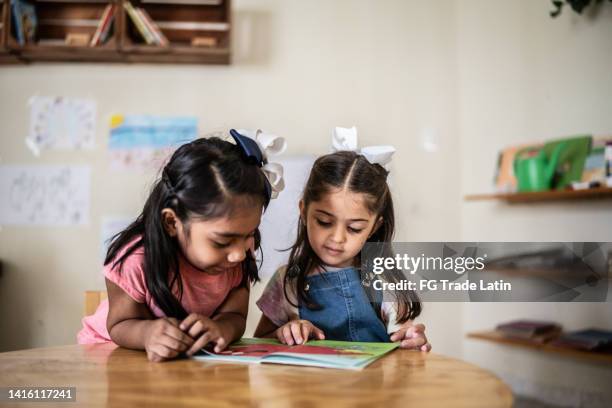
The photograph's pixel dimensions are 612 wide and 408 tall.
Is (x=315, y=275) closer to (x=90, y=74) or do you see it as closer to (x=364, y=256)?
(x=364, y=256)

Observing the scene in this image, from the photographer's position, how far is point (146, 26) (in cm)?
244

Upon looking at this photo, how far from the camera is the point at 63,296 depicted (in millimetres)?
2562

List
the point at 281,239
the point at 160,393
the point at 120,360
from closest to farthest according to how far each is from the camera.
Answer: the point at 160,393, the point at 120,360, the point at 281,239

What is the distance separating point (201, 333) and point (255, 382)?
24 cm

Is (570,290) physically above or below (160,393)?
below

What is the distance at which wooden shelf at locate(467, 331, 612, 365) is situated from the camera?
6.47 ft

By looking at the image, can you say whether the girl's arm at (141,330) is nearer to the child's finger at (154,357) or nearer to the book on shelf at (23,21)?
the child's finger at (154,357)

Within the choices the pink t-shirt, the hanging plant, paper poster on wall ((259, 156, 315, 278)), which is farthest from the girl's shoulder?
the hanging plant

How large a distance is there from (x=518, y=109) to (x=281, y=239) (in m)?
1.40

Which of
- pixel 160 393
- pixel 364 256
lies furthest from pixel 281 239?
pixel 160 393

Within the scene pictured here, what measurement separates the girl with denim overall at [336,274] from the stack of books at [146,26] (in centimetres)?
155

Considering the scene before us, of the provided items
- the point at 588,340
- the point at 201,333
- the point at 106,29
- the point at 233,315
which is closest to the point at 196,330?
the point at 201,333

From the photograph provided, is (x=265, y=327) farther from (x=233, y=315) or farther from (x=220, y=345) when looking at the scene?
(x=220, y=345)

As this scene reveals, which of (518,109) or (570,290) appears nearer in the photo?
(570,290)
